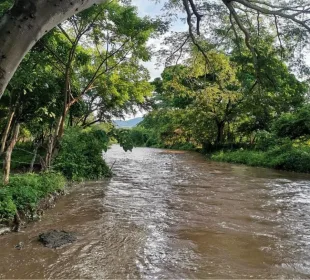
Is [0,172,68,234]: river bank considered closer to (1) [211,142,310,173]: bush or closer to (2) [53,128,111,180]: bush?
(2) [53,128,111,180]: bush

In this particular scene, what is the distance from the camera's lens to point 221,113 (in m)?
24.9

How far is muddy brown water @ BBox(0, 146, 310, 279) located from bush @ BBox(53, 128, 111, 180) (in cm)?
123

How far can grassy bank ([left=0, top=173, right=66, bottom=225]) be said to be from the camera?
538 cm

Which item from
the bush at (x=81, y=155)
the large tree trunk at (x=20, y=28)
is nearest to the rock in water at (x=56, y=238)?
the large tree trunk at (x=20, y=28)

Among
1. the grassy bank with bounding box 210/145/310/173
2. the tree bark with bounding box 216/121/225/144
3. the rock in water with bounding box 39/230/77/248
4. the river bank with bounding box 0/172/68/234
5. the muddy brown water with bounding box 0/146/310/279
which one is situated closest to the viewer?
the muddy brown water with bounding box 0/146/310/279

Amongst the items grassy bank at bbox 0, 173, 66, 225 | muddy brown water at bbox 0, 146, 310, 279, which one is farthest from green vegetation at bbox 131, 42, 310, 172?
grassy bank at bbox 0, 173, 66, 225

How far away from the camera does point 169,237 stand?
5336mm

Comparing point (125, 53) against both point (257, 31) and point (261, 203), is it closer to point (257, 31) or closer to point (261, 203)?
→ point (257, 31)

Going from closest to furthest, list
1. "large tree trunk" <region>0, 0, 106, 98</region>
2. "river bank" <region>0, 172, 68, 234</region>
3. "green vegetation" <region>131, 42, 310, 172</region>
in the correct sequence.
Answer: "large tree trunk" <region>0, 0, 106, 98</region> < "river bank" <region>0, 172, 68, 234</region> < "green vegetation" <region>131, 42, 310, 172</region>

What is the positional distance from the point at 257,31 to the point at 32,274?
636 centimetres

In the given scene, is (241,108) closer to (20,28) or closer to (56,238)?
(56,238)

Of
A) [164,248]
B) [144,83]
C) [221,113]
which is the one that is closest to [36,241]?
[164,248]

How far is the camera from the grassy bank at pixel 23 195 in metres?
5.38

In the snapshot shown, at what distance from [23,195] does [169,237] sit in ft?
9.25
